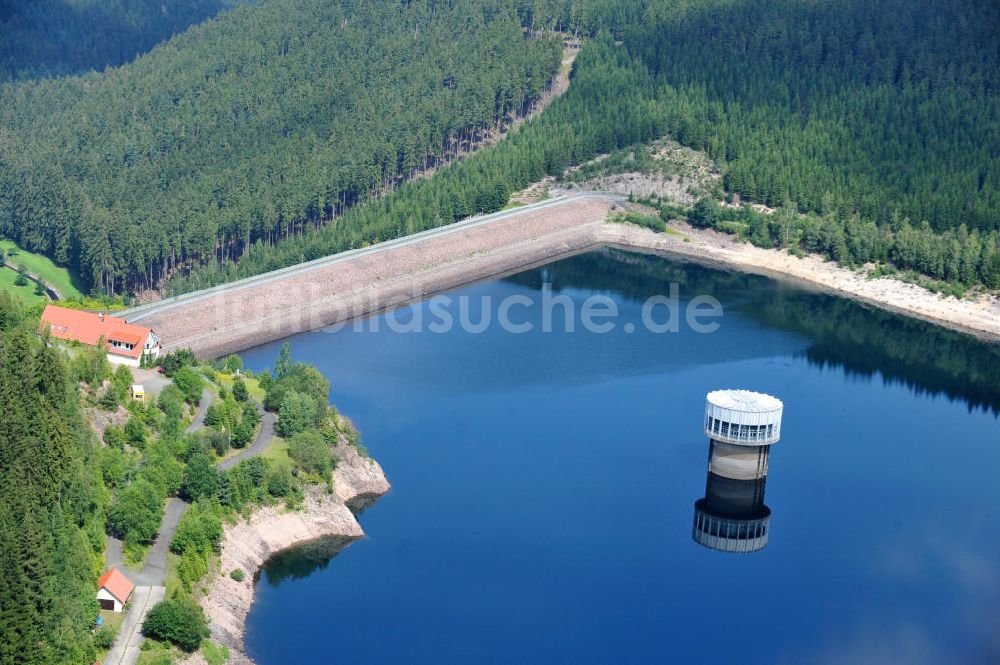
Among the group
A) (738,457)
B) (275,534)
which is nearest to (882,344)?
(738,457)

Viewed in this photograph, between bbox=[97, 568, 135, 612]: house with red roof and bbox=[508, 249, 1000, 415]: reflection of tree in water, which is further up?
bbox=[97, 568, 135, 612]: house with red roof

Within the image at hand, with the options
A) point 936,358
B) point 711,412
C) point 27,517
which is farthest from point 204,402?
point 936,358

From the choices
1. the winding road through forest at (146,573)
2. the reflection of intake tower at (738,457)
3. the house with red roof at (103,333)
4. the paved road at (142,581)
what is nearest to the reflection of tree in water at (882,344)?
the reflection of intake tower at (738,457)

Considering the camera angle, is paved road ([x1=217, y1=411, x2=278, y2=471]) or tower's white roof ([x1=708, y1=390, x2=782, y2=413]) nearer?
paved road ([x1=217, y1=411, x2=278, y2=471])

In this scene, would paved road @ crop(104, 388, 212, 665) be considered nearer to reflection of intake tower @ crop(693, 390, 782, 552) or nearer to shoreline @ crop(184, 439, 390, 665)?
shoreline @ crop(184, 439, 390, 665)

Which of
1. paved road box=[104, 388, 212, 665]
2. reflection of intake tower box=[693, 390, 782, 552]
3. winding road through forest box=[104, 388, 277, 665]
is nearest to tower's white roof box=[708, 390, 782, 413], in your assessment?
reflection of intake tower box=[693, 390, 782, 552]

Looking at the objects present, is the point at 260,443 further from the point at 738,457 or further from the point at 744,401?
the point at 744,401
